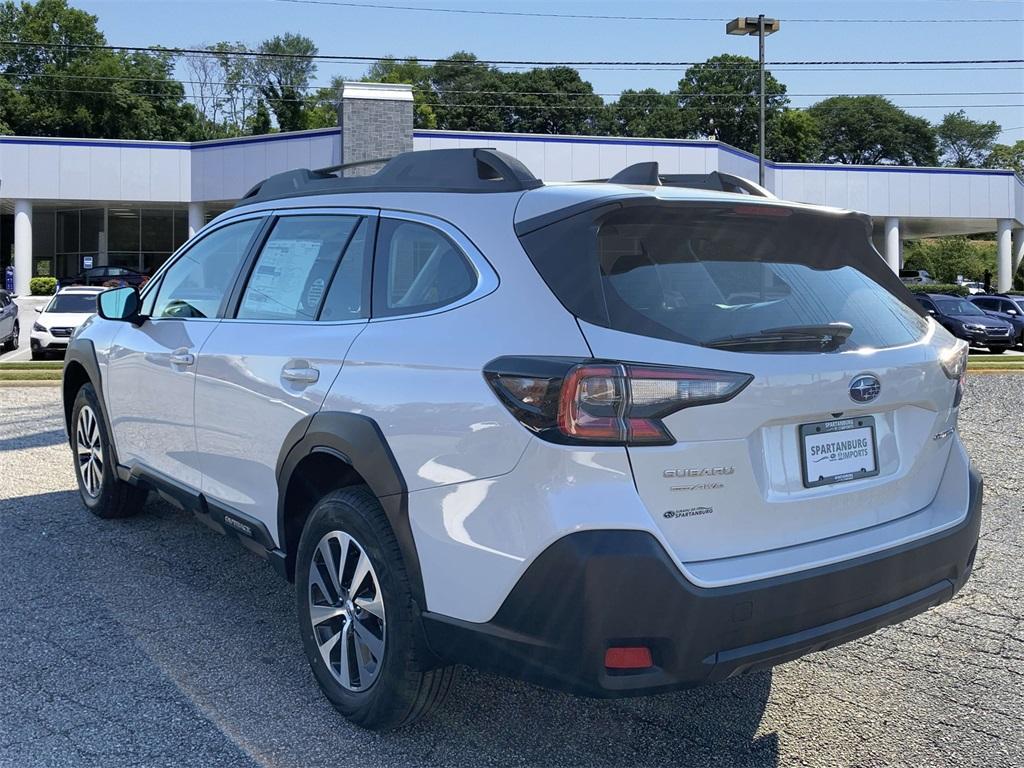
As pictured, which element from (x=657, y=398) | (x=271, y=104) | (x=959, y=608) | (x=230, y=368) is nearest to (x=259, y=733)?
(x=230, y=368)

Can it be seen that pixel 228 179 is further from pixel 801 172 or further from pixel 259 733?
pixel 259 733

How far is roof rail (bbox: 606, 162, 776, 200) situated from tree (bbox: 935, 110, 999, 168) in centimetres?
12805

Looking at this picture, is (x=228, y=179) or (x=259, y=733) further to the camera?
(x=228, y=179)

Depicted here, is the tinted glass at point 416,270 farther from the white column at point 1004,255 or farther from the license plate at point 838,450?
the white column at point 1004,255

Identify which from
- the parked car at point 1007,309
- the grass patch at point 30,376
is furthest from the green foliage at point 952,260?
the grass patch at point 30,376

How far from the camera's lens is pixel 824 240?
3.19 meters

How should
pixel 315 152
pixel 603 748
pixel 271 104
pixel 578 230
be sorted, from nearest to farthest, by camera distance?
1. pixel 578 230
2. pixel 603 748
3. pixel 315 152
4. pixel 271 104

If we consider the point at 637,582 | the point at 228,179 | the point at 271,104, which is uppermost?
the point at 271,104

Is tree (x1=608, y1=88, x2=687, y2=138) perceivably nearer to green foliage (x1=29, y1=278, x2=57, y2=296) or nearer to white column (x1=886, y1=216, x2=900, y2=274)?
white column (x1=886, y1=216, x2=900, y2=274)

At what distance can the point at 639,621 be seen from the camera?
8.00 feet

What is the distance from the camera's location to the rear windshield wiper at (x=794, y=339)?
261 cm

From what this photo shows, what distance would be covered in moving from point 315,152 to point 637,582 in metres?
35.9

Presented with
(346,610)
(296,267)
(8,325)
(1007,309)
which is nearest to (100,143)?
(8,325)

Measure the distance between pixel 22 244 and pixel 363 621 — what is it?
42808mm
